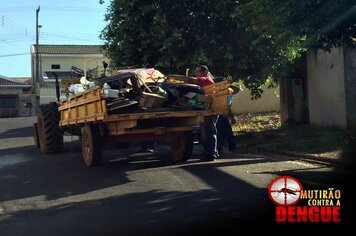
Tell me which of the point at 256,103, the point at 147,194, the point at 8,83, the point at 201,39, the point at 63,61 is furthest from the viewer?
the point at 63,61

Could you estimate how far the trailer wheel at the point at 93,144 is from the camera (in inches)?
386

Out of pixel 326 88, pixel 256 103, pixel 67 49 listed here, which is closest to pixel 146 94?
pixel 326 88

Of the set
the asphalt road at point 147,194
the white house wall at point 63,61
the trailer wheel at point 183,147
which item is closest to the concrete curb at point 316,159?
the asphalt road at point 147,194

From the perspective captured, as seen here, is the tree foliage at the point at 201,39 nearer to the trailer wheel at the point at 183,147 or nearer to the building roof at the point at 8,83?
the trailer wheel at the point at 183,147

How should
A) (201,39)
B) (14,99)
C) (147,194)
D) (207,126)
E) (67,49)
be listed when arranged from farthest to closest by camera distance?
1. (67,49)
2. (14,99)
3. (201,39)
4. (207,126)
5. (147,194)

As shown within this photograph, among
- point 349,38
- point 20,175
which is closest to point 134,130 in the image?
point 20,175

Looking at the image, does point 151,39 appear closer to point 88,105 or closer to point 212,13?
point 212,13

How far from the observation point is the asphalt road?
582 cm

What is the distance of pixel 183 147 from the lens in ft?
33.7

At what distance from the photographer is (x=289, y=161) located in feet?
33.0

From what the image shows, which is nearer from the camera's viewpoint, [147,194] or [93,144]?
[147,194]

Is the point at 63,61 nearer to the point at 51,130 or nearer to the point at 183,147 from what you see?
the point at 51,130

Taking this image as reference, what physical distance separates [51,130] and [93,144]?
385 centimetres

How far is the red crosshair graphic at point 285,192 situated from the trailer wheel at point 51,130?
8.65 metres
